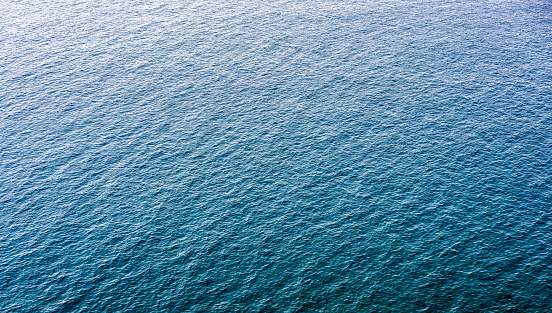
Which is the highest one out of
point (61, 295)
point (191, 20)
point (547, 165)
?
point (191, 20)

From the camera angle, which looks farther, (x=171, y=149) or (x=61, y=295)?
(x=171, y=149)

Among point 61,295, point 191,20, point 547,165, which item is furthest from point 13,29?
point 547,165

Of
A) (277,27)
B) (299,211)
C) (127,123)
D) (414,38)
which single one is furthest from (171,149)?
(414,38)

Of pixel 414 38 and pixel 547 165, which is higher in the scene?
pixel 414 38

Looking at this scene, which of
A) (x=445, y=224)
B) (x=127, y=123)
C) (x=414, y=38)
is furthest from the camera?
(x=414, y=38)

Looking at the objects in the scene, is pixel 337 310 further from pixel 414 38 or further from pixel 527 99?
pixel 414 38

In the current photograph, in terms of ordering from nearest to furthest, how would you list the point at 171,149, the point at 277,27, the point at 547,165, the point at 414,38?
the point at 547,165, the point at 171,149, the point at 414,38, the point at 277,27

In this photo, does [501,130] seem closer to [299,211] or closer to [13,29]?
[299,211]
